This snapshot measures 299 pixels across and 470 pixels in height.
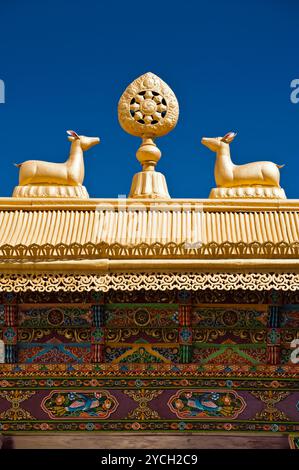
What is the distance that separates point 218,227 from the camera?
6.67 meters

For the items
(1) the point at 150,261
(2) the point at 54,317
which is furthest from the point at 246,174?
(2) the point at 54,317

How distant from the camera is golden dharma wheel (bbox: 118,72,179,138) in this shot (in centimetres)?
814

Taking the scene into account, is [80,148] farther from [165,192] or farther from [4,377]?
[4,377]

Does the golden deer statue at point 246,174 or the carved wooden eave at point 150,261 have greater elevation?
the golden deer statue at point 246,174

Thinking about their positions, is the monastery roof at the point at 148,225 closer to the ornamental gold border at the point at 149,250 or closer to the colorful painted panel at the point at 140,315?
the ornamental gold border at the point at 149,250

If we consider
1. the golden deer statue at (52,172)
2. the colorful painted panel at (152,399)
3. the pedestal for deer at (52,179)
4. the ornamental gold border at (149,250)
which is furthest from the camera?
the golden deer statue at (52,172)

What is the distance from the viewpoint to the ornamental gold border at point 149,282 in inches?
230

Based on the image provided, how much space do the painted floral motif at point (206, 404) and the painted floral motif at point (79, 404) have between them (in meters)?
0.70

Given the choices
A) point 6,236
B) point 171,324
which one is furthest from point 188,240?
point 6,236

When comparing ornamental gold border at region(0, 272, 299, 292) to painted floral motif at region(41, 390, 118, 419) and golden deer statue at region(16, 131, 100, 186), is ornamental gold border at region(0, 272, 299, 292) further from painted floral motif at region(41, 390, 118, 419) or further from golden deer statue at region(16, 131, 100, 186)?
golden deer statue at region(16, 131, 100, 186)

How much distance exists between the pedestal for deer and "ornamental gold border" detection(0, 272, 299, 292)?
178 centimetres

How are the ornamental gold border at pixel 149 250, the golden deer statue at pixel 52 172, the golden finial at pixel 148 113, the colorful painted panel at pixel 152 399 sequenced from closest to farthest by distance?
1. the ornamental gold border at pixel 149 250
2. the colorful painted panel at pixel 152 399
3. the golden deer statue at pixel 52 172
4. the golden finial at pixel 148 113

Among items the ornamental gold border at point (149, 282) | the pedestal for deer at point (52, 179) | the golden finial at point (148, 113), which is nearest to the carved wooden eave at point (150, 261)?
the ornamental gold border at point (149, 282)
